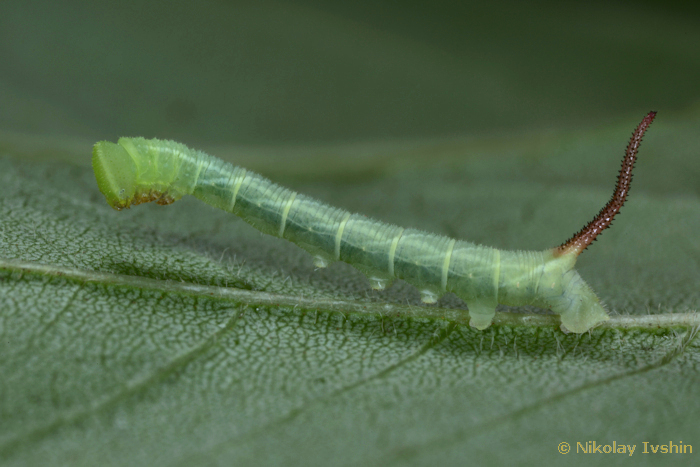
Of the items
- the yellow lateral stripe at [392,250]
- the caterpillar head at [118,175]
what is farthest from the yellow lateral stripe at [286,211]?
the caterpillar head at [118,175]

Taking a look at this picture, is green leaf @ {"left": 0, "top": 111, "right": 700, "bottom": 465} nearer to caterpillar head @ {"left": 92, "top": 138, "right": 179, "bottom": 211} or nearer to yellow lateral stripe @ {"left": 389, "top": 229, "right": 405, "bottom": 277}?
yellow lateral stripe @ {"left": 389, "top": 229, "right": 405, "bottom": 277}

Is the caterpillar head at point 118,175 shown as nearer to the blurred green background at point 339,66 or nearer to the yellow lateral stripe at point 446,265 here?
→ the yellow lateral stripe at point 446,265

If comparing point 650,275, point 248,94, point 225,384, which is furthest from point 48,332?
point 248,94

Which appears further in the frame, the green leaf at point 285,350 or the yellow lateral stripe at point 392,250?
the yellow lateral stripe at point 392,250

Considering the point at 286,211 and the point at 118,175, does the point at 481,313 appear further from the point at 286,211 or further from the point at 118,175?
the point at 118,175

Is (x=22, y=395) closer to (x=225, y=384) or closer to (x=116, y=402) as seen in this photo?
(x=116, y=402)

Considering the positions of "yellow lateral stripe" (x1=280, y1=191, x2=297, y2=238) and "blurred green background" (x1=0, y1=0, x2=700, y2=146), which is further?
"blurred green background" (x1=0, y1=0, x2=700, y2=146)

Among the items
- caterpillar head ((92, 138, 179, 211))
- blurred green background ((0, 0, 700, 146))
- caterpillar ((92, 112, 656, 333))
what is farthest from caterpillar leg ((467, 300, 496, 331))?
blurred green background ((0, 0, 700, 146))

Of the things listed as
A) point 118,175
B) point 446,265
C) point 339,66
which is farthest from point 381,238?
point 339,66
